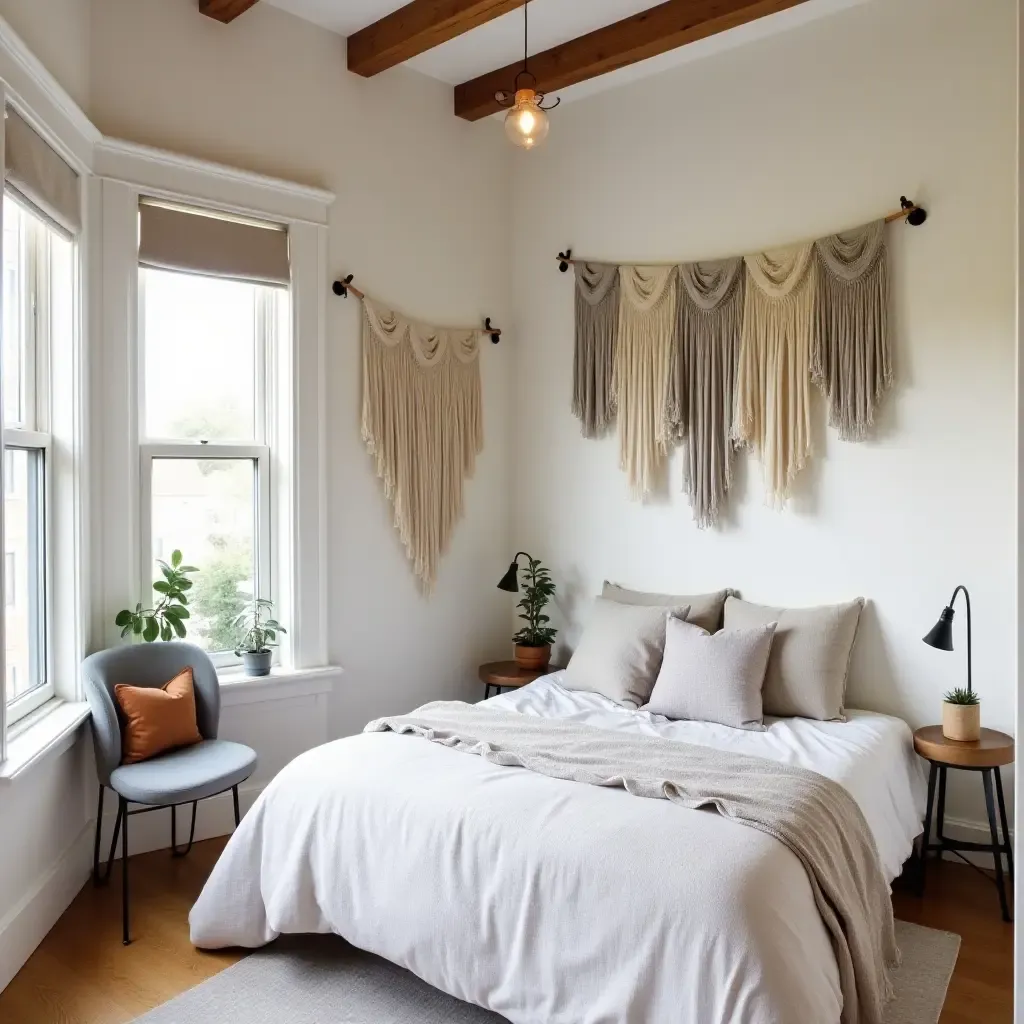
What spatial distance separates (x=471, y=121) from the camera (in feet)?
14.1

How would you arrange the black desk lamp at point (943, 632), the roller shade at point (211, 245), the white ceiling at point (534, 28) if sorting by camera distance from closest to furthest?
the black desk lamp at point (943, 632) < the roller shade at point (211, 245) < the white ceiling at point (534, 28)

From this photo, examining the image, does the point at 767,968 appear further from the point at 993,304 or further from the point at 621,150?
the point at 621,150

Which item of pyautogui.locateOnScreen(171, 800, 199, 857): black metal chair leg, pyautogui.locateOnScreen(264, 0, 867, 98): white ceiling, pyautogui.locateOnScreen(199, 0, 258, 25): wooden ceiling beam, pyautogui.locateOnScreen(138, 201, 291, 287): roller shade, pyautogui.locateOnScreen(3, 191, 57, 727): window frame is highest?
pyautogui.locateOnScreen(264, 0, 867, 98): white ceiling

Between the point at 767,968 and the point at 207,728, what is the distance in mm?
2127

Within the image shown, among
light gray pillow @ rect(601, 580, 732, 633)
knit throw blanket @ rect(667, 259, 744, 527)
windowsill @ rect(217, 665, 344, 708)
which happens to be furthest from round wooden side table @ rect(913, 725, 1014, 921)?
windowsill @ rect(217, 665, 344, 708)

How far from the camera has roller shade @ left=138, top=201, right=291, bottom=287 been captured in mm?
3270

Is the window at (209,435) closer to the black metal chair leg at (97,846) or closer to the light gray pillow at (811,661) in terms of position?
the black metal chair leg at (97,846)

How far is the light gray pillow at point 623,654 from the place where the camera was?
11.4 feet

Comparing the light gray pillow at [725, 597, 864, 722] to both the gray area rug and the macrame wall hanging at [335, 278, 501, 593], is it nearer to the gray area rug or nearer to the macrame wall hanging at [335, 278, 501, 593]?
the gray area rug

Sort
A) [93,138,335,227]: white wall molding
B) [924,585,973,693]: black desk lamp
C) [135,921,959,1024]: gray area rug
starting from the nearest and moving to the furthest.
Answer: [135,921,959,1024]: gray area rug
[924,585,973,693]: black desk lamp
[93,138,335,227]: white wall molding

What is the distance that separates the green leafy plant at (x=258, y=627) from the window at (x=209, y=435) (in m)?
0.04

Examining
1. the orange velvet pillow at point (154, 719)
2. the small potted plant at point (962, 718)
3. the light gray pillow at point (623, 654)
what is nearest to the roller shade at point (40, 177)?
the orange velvet pillow at point (154, 719)

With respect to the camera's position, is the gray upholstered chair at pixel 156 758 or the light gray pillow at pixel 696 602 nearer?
the gray upholstered chair at pixel 156 758

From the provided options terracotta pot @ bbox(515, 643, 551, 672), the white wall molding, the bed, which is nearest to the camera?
the bed
